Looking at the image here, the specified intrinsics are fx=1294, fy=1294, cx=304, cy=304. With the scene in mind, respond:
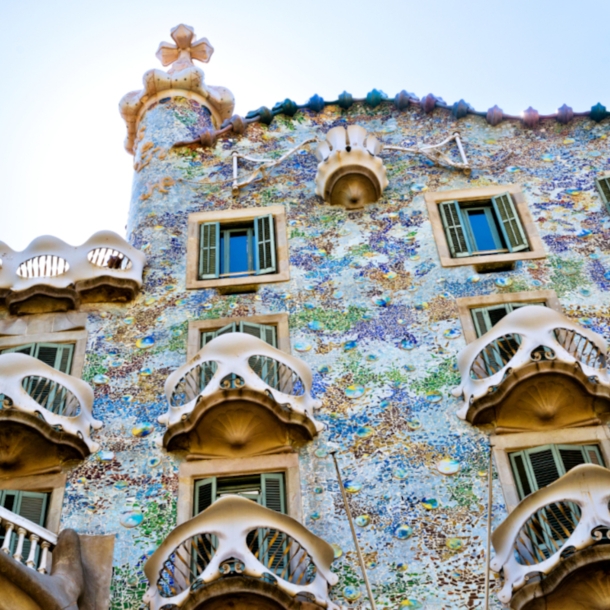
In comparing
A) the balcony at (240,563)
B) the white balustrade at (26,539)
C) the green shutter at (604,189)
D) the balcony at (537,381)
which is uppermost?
the green shutter at (604,189)

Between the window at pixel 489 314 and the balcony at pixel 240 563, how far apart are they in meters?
4.39

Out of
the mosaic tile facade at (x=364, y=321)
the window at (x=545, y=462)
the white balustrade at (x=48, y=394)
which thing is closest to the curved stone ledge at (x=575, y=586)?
the mosaic tile facade at (x=364, y=321)

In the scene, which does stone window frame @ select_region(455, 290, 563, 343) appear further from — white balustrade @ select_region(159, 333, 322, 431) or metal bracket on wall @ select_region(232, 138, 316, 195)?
metal bracket on wall @ select_region(232, 138, 316, 195)

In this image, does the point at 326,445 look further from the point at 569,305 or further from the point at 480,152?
the point at 480,152

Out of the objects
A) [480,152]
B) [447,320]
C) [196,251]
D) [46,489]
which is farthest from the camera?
[480,152]

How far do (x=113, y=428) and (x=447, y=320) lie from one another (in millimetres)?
4528

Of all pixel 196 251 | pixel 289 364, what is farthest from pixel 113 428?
pixel 196 251

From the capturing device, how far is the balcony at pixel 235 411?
49.3ft

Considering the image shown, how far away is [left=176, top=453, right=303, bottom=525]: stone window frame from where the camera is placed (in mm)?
14747

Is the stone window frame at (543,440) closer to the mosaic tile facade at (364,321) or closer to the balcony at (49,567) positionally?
the mosaic tile facade at (364,321)

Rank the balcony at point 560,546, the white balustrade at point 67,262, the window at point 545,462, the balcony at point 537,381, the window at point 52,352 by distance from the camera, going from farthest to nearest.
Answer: the white balustrade at point 67,262
the window at point 52,352
the balcony at point 537,381
the window at point 545,462
the balcony at point 560,546

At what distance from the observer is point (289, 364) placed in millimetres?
15703

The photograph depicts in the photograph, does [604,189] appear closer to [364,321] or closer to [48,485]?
[364,321]

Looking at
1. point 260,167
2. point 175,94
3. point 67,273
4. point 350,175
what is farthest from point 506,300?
point 175,94
